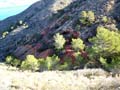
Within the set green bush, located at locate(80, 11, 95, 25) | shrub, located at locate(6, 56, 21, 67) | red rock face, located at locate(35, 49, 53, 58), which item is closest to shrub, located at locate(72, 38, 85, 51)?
red rock face, located at locate(35, 49, 53, 58)

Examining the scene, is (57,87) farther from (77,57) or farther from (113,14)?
(113,14)

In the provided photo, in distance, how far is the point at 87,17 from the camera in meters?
134

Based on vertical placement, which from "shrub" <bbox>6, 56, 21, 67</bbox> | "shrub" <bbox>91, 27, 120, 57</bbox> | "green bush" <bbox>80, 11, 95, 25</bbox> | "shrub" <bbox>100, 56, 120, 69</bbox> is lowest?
"shrub" <bbox>100, 56, 120, 69</bbox>

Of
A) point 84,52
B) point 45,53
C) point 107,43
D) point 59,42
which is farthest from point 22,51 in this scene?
point 107,43

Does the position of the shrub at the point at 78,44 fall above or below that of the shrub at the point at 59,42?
below

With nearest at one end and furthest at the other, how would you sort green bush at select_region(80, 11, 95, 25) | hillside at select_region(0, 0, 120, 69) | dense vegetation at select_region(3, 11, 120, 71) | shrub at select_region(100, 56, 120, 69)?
shrub at select_region(100, 56, 120, 69) → dense vegetation at select_region(3, 11, 120, 71) → hillside at select_region(0, 0, 120, 69) → green bush at select_region(80, 11, 95, 25)

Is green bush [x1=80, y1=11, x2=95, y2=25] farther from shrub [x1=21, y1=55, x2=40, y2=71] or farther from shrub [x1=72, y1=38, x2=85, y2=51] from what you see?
shrub [x1=21, y1=55, x2=40, y2=71]

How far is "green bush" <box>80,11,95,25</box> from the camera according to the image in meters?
129

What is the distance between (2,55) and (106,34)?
341 feet

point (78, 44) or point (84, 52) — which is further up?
point (78, 44)

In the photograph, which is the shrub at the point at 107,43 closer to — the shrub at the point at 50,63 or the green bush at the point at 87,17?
the shrub at the point at 50,63

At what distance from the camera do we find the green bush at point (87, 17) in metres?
129

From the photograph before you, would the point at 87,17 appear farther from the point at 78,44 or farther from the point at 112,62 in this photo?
the point at 112,62

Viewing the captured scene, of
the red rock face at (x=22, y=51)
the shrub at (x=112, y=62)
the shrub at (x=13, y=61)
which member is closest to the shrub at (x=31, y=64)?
the shrub at (x=112, y=62)
